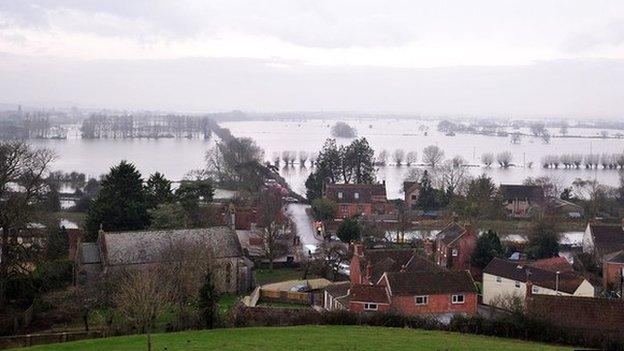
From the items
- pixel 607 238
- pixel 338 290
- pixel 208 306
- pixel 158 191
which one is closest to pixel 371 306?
pixel 338 290

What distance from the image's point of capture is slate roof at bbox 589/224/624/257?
33184 millimetres

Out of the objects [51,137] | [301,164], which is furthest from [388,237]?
[51,137]

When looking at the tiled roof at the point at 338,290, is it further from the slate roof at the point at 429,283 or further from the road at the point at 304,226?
the road at the point at 304,226

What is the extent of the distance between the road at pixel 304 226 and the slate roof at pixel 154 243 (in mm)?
8013

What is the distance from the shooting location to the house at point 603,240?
33.1 m

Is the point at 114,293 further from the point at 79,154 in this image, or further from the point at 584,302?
the point at 79,154

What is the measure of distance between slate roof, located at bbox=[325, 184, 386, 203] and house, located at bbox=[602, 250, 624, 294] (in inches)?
867

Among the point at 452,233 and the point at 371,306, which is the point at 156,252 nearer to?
the point at 371,306

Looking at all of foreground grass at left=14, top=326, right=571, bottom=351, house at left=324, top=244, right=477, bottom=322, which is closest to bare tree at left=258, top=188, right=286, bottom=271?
house at left=324, top=244, right=477, bottom=322

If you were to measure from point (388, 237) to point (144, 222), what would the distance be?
574 inches

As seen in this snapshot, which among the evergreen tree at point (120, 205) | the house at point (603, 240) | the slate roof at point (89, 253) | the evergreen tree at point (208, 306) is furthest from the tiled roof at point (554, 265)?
the evergreen tree at point (120, 205)

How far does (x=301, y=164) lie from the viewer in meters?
87.2

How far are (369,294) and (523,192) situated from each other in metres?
31.9

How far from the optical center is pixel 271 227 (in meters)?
35.5
